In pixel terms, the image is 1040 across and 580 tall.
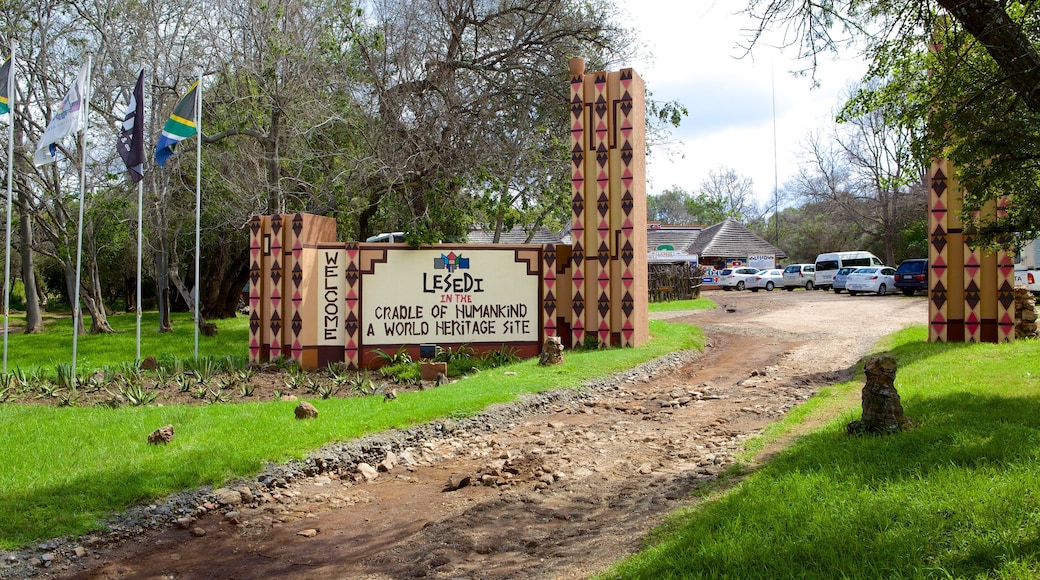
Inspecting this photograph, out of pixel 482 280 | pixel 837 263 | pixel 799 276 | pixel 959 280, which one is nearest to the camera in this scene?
pixel 959 280

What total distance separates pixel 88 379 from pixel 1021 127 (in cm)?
1278

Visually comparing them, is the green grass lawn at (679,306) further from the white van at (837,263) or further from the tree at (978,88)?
the tree at (978,88)

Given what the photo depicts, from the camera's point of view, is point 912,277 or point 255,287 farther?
point 912,277

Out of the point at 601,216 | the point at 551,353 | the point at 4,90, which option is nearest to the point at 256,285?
the point at 4,90

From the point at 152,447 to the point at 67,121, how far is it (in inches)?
331

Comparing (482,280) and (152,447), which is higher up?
(482,280)

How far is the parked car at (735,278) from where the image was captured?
148 feet

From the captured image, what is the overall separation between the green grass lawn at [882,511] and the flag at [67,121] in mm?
12576

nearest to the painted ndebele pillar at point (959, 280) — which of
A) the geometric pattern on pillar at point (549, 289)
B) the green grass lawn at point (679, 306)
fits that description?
the geometric pattern on pillar at point (549, 289)

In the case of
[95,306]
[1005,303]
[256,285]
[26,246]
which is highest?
[26,246]

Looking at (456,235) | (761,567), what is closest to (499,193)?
(456,235)

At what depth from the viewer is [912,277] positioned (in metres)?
33.3

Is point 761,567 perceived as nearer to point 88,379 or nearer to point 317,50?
point 88,379

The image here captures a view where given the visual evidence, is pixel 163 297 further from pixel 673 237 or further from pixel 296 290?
pixel 673 237
